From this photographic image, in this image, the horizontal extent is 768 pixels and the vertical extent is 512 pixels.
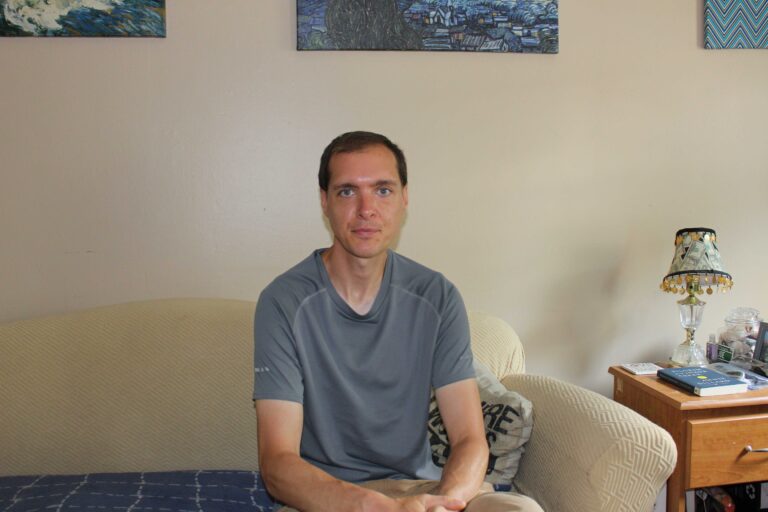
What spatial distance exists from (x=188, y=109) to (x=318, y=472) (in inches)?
57.3

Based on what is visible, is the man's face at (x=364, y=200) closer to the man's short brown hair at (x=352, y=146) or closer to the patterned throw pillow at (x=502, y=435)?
the man's short brown hair at (x=352, y=146)

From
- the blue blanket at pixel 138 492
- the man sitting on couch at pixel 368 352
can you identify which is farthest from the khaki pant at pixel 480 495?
the blue blanket at pixel 138 492

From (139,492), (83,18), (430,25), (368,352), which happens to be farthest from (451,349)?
(83,18)

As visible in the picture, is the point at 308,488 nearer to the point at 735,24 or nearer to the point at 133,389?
the point at 133,389

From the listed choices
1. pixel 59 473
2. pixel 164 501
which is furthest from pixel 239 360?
pixel 59 473

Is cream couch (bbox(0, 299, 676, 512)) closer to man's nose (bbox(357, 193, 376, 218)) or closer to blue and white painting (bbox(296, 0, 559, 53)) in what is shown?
man's nose (bbox(357, 193, 376, 218))

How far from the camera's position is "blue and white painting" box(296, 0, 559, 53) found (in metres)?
2.15

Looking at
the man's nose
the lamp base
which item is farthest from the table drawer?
the man's nose

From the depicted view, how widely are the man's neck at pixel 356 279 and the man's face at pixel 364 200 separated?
25 mm

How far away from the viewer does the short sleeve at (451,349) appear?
1.40 m

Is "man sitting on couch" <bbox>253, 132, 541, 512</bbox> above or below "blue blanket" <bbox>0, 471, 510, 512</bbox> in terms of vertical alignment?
above

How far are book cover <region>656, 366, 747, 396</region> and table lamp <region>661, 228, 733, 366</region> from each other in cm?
15

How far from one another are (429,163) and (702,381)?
3.86 ft

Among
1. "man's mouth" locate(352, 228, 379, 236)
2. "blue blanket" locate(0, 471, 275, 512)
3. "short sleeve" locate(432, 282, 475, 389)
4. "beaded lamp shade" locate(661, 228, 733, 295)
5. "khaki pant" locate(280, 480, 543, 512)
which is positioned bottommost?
"blue blanket" locate(0, 471, 275, 512)
